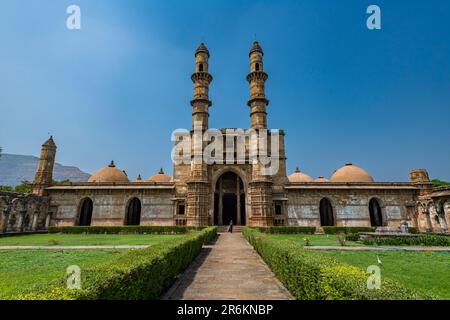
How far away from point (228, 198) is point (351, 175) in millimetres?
19402

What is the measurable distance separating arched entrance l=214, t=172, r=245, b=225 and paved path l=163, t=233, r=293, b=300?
21.9 meters

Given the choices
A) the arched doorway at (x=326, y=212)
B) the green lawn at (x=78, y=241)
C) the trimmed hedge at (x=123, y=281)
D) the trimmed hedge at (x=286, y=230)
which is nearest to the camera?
the trimmed hedge at (x=123, y=281)

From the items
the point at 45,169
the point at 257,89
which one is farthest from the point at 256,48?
the point at 45,169

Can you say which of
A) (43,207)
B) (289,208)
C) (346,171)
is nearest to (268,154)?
(289,208)

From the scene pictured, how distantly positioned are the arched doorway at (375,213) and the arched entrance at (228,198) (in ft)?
56.4

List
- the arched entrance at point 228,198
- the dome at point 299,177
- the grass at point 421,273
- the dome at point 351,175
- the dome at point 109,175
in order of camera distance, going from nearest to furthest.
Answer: the grass at point 421,273 < the arched entrance at point 228,198 < the dome at point 351,175 < the dome at point 109,175 < the dome at point 299,177

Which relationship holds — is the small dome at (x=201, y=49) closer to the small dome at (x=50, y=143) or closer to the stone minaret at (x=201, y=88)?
the stone minaret at (x=201, y=88)

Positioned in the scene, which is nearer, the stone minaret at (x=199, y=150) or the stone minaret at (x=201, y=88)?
the stone minaret at (x=199, y=150)

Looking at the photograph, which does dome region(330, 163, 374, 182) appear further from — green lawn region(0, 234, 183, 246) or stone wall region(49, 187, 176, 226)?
green lawn region(0, 234, 183, 246)

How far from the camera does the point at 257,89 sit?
113 feet

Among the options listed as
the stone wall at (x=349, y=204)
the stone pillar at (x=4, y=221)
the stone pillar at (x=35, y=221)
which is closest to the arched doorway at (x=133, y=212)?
the stone pillar at (x=35, y=221)

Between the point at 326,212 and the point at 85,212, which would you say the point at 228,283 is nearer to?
the point at 326,212

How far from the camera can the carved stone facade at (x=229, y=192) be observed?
2966cm

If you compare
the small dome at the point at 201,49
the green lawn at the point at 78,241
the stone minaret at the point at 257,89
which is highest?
the small dome at the point at 201,49
